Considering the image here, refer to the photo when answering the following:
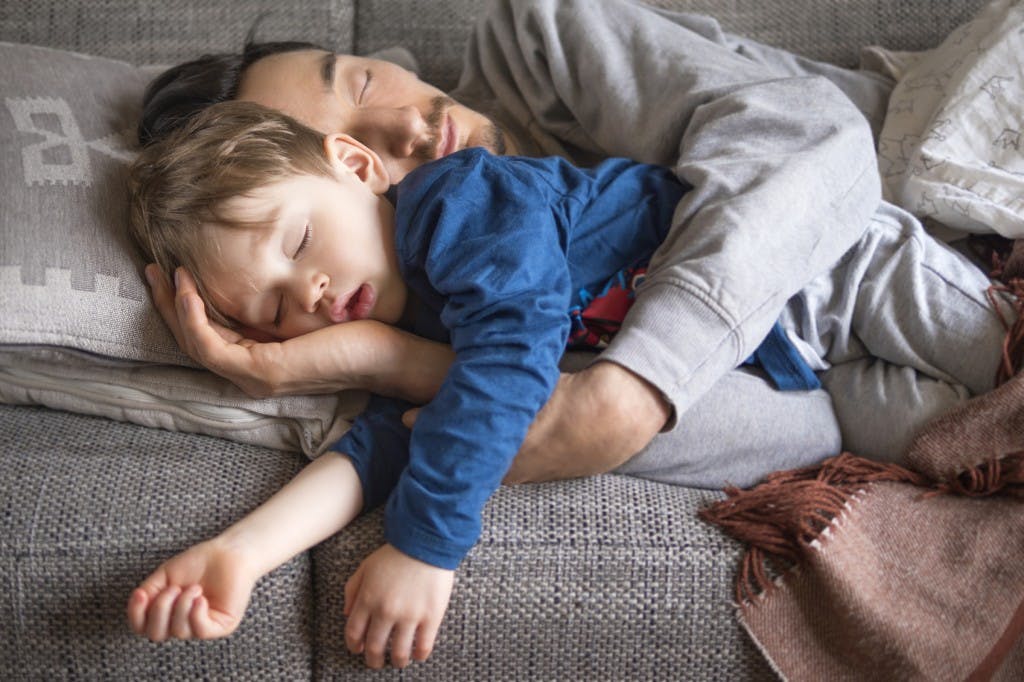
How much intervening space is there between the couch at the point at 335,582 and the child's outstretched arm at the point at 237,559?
0.04 meters

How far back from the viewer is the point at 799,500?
100 cm

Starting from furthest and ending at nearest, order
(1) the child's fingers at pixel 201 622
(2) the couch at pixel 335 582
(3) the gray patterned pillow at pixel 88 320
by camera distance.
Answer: (3) the gray patterned pillow at pixel 88 320 < (2) the couch at pixel 335 582 < (1) the child's fingers at pixel 201 622

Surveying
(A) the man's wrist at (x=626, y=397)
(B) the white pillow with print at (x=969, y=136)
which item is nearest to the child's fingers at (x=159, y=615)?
(A) the man's wrist at (x=626, y=397)

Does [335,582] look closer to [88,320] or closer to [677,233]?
[88,320]

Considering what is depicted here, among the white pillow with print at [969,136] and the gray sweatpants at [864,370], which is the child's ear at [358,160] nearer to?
the gray sweatpants at [864,370]

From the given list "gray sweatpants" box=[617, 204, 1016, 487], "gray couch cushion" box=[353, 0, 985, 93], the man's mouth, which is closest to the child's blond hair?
the man's mouth

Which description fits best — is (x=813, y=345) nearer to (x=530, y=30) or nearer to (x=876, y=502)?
(x=876, y=502)

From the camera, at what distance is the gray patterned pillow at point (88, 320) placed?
1.05 m

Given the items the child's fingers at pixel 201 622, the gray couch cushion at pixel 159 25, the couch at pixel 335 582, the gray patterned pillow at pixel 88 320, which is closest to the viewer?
the child's fingers at pixel 201 622

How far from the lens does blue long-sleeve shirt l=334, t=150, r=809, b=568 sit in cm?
91

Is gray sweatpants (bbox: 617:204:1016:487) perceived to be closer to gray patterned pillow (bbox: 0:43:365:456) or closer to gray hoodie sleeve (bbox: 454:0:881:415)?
gray hoodie sleeve (bbox: 454:0:881:415)

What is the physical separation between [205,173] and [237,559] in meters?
0.42

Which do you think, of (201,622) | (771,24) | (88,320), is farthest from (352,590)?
(771,24)

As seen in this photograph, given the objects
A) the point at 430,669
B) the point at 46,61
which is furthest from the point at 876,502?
the point at 46,61
